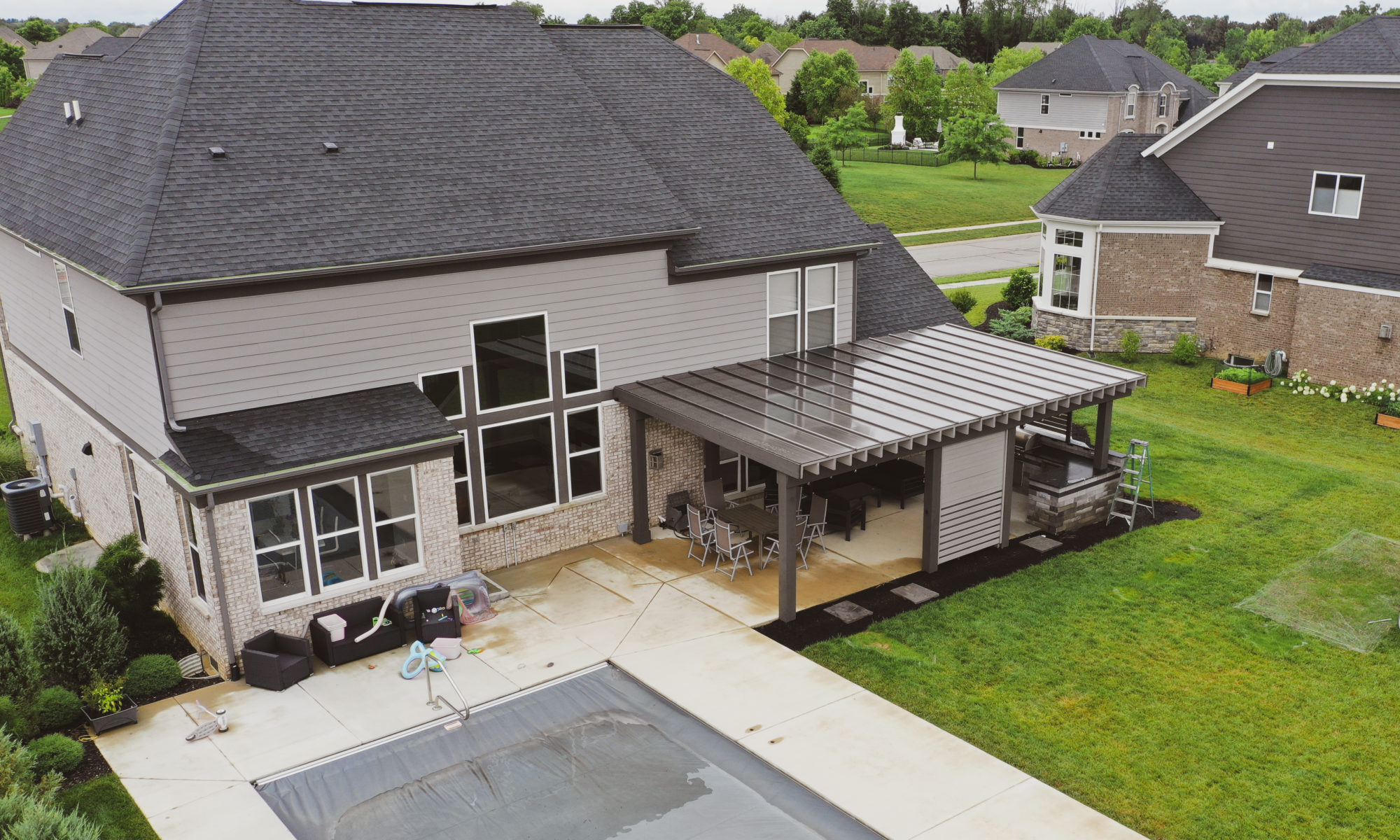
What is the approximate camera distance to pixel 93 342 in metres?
16.2

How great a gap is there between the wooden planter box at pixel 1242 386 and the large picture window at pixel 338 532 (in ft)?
69.3

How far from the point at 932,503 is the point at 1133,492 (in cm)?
528

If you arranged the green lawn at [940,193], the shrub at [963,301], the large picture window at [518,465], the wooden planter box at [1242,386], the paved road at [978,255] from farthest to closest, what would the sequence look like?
the green lawn at [940,193], the paved road at [978,255], the shrub at [963,301], the wooden planter box at [1242,386], the large picture window at [518,465]

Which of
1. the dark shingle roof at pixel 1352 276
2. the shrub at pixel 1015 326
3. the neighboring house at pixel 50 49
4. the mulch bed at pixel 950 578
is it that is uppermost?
the neighboring house at pixel 50 49

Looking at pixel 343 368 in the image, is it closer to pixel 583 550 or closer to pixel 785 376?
pixel 583 550

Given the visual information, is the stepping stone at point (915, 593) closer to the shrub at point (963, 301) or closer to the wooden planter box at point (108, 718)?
the wooden planter box at point (108, 718)

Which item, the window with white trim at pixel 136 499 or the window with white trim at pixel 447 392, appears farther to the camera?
the window with white trim at pixel 447 392

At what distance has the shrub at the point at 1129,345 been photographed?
93.7ft

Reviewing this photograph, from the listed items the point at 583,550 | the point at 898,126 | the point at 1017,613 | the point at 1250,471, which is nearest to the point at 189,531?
the point at 583,550

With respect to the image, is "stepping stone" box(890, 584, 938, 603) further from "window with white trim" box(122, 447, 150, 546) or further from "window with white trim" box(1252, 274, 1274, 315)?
"window with white trim" box(1252, 274, 1274, 315)

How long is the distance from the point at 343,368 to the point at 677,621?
5858 mm

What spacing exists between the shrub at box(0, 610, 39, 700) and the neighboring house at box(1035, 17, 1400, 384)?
25426mm

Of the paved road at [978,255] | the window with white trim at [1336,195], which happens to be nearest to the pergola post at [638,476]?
the window with white trim at [1336,195]

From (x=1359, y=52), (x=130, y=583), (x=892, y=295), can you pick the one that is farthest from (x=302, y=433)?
(x=1359, y=52)
